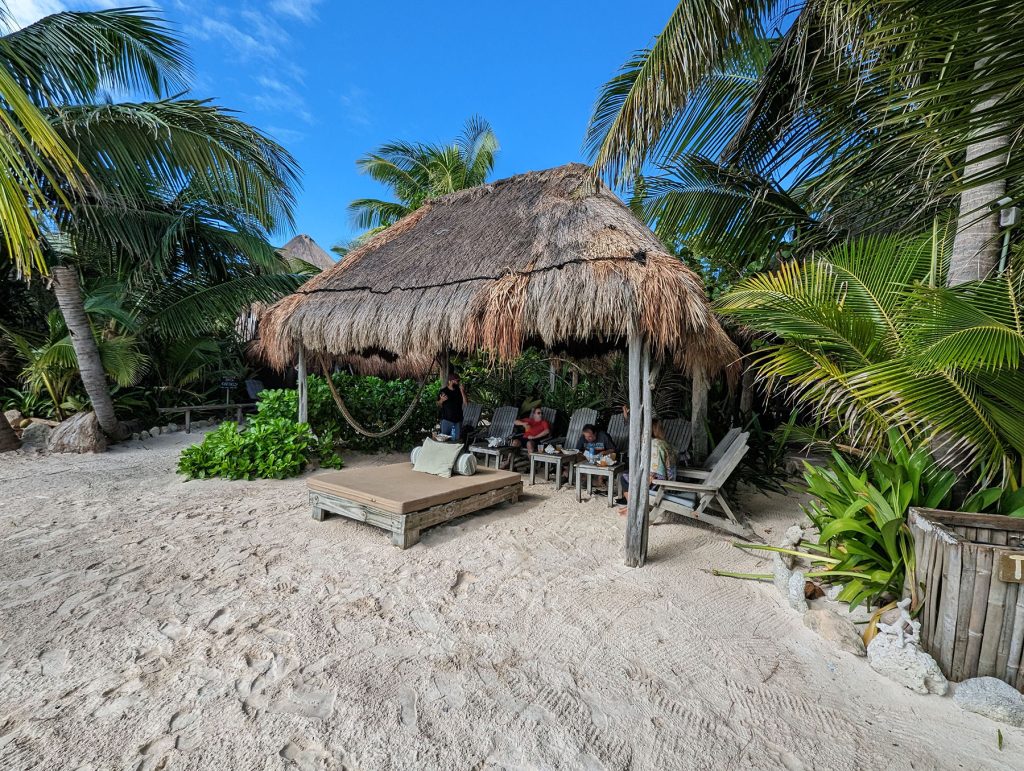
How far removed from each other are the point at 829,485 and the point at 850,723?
174 cm

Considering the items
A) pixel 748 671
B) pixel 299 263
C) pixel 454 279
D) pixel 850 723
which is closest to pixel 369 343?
pixel 454 279

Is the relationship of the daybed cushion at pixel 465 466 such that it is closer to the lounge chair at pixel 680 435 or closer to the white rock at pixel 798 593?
the lounge chair at pixel 680 435

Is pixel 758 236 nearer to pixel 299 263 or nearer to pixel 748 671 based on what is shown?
pixel 748 671

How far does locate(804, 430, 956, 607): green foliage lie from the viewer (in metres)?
2.77

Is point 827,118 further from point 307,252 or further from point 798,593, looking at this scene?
point 307,252

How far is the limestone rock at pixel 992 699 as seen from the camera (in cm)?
208

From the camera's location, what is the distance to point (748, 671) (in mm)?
2523

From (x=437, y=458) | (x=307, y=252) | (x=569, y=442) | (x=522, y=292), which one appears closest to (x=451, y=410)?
(x=569, y=442)

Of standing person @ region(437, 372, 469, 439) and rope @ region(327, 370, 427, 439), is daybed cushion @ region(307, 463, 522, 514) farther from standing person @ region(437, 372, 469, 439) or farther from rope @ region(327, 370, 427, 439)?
standing person @ region(437, 372, 469, 439)

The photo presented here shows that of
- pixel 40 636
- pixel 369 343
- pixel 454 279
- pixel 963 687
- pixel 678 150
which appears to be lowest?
pixel 40 636

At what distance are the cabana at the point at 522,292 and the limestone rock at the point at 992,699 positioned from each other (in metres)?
2.00

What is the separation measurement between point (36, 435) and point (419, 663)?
31.0ft

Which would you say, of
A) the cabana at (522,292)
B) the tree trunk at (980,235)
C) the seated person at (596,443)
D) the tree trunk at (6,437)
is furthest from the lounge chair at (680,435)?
the tree trunk at (6,437)

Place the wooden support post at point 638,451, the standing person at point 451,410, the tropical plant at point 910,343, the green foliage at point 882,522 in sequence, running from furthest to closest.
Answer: the standing person at point 451,410 → the wooden support post at point 638,451 → the green foliage at point 882,522 → the tropical plant at point 910,343
